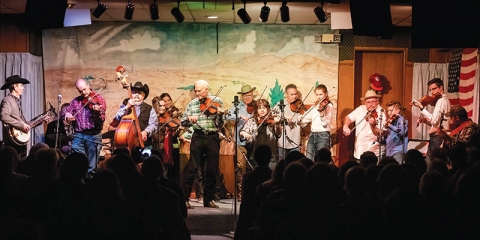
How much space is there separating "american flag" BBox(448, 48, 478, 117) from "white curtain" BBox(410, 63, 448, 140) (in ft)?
0.53

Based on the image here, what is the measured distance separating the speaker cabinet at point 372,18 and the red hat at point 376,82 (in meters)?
3.64

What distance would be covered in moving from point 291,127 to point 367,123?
1536 mm

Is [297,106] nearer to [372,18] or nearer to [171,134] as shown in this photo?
[171,134]

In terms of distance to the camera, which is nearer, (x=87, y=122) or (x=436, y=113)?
(x=87, y=122)

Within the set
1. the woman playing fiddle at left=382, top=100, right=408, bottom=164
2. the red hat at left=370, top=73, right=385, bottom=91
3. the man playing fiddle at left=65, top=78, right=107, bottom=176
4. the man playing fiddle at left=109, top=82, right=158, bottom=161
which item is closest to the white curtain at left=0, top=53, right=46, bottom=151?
the man playing fiddle at left=65, top=78, right=107, bottom=176

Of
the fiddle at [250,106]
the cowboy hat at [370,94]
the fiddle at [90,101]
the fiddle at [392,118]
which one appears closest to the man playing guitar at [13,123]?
the fiddle at [90,101]

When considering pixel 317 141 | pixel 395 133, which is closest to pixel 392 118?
pixel 395 133

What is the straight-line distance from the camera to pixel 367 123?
12852 mm

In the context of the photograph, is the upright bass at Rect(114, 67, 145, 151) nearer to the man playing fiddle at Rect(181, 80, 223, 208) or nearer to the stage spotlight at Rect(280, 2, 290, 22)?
the man playing fiddle at Rect(181, 80, 223, 208)

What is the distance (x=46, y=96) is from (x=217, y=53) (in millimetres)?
3458

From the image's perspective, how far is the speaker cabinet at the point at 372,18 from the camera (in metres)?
9.75

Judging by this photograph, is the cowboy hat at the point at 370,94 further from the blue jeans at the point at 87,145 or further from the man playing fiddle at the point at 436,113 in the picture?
the blue jeans at the point at 87,145

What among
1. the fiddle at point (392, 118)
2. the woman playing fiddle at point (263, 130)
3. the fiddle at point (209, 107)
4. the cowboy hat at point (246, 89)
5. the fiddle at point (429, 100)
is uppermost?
the cowboy hat at point (246, 89)

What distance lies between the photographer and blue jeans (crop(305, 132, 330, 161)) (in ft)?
40.9
